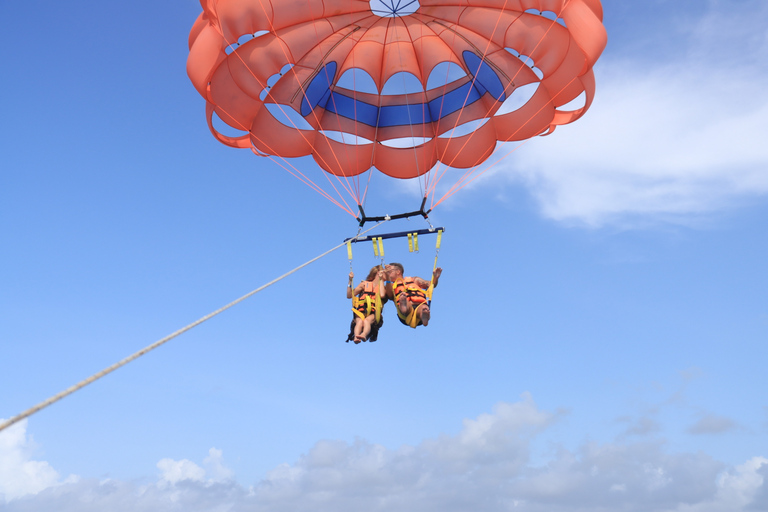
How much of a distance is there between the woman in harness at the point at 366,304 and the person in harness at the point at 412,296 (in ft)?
0.66

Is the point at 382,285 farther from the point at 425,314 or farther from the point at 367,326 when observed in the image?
the point at 425,314

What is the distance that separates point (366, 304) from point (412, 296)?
696 millimetres

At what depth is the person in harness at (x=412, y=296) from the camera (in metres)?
10.2

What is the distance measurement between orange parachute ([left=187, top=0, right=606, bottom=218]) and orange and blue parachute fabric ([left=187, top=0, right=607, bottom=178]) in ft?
0.06

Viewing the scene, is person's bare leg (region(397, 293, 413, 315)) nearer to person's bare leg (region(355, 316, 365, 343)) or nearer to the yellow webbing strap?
the yellow webbing strap

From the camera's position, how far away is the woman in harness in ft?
34.2

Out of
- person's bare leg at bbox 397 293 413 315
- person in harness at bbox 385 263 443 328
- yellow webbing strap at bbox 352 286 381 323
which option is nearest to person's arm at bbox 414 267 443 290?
person in harness at bbox 385 263 443 328

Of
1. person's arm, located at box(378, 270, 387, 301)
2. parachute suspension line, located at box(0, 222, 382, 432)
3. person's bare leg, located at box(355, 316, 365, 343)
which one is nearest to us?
parachute suspension line, located at box(0, 222, 382, 432)

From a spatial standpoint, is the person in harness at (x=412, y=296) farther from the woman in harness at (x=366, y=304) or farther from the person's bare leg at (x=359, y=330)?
the person's bare leg at (x=359, y=330)

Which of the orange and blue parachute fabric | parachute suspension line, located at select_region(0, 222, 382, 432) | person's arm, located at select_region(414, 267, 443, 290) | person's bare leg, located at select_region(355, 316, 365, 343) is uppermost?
the orange and blue parachute fabric

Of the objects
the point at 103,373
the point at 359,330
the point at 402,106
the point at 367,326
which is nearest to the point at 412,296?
the point at 367,326

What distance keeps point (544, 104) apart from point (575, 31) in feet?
5.84

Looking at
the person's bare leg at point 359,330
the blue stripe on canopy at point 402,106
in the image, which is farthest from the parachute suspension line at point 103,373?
the blue stripe on canopy at point 402,106

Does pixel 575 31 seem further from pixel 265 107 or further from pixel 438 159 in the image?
pixel 265 107
